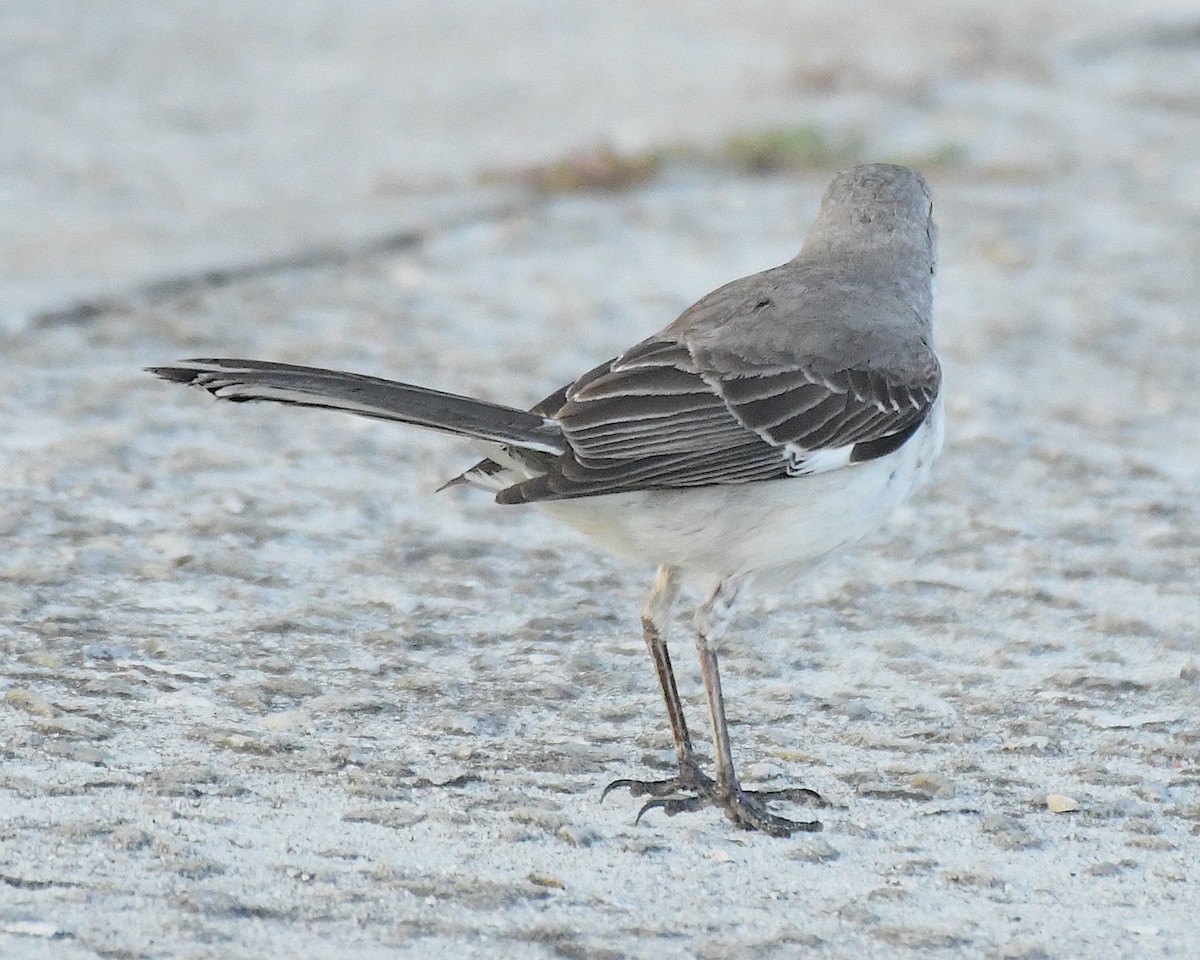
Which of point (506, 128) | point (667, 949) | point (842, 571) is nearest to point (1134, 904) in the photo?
point (667, 949)

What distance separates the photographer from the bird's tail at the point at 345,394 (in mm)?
4184

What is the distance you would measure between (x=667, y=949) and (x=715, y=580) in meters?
1.29

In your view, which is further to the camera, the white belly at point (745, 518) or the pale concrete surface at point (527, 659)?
the white belly at point (745, 518)

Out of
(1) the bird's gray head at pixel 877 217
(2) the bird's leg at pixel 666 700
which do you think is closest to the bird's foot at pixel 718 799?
(2) the bird's leg at pixel 666 700

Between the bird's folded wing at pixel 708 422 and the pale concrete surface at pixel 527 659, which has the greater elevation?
the bird's folded wing at pixel 708 422

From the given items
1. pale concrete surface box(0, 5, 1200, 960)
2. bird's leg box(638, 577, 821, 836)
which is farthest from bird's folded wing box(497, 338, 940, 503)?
pale concrete surface box(0, 5, 1200, 960)

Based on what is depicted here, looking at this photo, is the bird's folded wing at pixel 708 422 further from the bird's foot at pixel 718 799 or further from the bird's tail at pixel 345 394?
the bird's foot at pixel 718 799

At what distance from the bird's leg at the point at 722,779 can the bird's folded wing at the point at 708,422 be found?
331 mm

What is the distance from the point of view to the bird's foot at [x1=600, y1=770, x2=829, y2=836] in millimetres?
4367

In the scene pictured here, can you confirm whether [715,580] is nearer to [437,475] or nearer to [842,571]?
[842,571]

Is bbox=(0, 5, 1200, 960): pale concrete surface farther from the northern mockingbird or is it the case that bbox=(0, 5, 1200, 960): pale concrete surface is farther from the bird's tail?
the bird's tail

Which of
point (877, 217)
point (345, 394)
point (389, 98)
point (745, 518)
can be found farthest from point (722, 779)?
point (389, 98)

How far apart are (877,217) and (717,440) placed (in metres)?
1.16

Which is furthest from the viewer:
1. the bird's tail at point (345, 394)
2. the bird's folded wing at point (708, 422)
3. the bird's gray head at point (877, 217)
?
the bird's gray head at point (877, 217)
